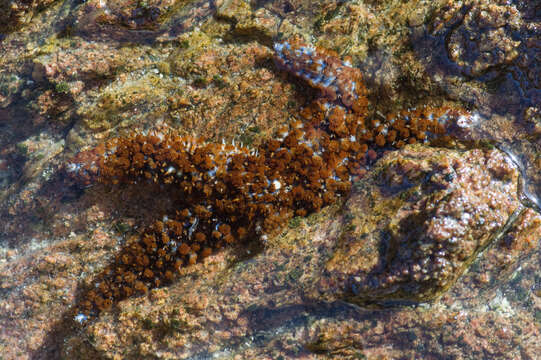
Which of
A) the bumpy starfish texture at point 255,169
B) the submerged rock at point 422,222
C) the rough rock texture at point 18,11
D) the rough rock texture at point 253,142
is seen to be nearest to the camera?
the submerged rock at point 422,222

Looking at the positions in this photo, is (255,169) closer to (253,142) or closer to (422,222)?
(253,142)

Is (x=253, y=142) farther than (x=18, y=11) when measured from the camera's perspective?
No

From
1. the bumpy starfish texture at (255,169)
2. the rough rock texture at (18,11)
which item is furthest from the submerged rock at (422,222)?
the rough rock texture at (18,11)

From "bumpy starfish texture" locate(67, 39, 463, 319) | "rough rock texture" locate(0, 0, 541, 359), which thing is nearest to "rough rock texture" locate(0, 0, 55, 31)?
"rough rock texture" locate(0, 0, 541, 359)

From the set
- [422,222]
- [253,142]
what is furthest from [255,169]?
[422,222]

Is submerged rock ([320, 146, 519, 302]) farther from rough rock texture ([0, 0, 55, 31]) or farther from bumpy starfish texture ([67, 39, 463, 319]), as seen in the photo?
rough rock texture ([0, 0, 55, 31])

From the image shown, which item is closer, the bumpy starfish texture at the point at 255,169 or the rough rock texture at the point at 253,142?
the rough rock texture at the point at 253,142

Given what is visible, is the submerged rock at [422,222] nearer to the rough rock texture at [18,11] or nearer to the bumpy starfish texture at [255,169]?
the bumpy starfish texture at [255,169]
